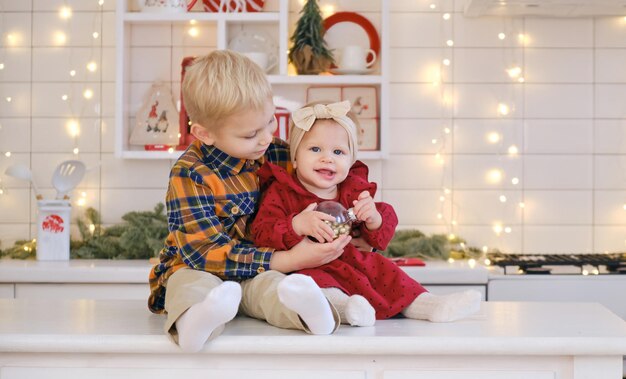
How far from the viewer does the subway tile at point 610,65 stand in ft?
10.8

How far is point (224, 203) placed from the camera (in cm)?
161

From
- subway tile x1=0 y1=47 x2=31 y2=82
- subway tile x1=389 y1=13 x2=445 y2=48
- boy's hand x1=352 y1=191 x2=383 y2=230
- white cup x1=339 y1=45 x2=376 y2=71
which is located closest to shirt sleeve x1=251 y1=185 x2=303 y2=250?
boy's hand x1=352 y1=191 x2=383 y2=230

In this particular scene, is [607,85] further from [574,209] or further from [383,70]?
[383,70]

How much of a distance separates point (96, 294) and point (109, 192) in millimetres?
600

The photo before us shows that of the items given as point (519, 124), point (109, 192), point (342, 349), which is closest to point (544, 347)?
point (342, 349)

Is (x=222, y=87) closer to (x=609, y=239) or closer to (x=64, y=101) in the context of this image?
(x=64, y=101)

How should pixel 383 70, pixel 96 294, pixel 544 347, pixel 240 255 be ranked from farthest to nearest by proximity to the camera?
pixel 383 70, pixel 96 294, pixel 240 255, pixel 544 347

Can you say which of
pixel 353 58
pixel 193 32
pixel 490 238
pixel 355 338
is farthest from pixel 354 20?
pixel 355 338

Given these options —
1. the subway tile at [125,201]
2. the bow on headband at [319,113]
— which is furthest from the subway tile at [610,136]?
the bow on headband at [319,113]

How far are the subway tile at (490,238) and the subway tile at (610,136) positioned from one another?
1.38ft

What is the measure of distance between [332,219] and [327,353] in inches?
10.1

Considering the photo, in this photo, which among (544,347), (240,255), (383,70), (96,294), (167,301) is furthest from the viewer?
(383,70)

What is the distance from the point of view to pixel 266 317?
1480 mm

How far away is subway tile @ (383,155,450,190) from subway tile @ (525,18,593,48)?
0.55 meters
